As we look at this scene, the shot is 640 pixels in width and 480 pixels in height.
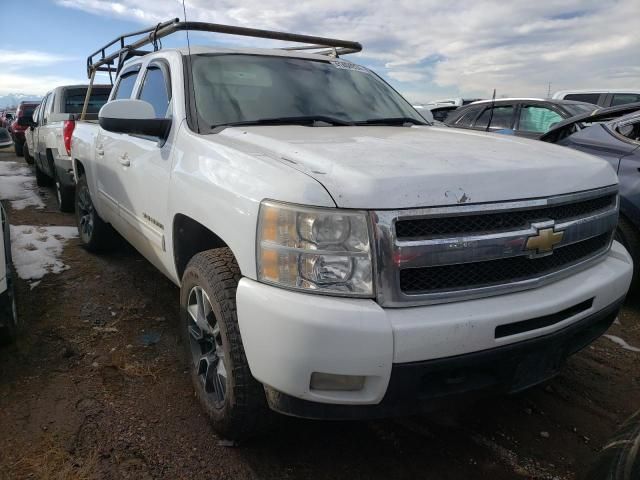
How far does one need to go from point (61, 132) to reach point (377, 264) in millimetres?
6323

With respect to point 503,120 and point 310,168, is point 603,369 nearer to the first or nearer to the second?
point 310,168

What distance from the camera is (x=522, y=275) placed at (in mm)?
1970

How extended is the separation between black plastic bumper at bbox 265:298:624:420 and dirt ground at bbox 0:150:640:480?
418 mm

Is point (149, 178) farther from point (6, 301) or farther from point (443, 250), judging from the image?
point (443, 250)

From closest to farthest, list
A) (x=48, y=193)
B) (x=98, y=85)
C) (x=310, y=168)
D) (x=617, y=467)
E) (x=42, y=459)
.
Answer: (x=617, y=467), (x=310, y=168), (x=42, y=459), (x=98, y=85), (x=48, y=193)

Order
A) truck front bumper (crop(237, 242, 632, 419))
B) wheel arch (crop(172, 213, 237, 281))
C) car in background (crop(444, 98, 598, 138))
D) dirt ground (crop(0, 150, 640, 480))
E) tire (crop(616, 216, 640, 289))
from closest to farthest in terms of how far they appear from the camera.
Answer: truck front bumper (crop(237, 242, 632, 419)) → dirt ground (crop(0, 150, 640, 480)) → wheel arch (crop(172, 213, 237, 281)) → tire (crop(616, 216, 640, 289)) → car in background (crop(444, 98, 598, 138))

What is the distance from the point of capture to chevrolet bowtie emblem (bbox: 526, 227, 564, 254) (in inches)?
75.7

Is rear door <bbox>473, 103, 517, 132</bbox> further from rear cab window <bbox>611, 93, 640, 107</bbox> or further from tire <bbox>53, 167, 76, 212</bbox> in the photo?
tire <bbox>53, 167, 76, 212</bbox>

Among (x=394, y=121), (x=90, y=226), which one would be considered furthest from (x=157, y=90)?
(x=90, y=226)

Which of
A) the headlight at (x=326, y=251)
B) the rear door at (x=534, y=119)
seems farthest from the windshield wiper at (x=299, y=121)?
the rear door at (x=534, y=119)

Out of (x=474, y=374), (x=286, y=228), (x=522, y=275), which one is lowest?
(x=474, y=374)

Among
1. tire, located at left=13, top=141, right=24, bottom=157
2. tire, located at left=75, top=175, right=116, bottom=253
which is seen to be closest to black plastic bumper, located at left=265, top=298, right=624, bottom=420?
tire, located at left=75, top=175, right=116, bottom=253

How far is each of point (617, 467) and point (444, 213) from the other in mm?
902

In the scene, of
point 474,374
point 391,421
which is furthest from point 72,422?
point 474,374
